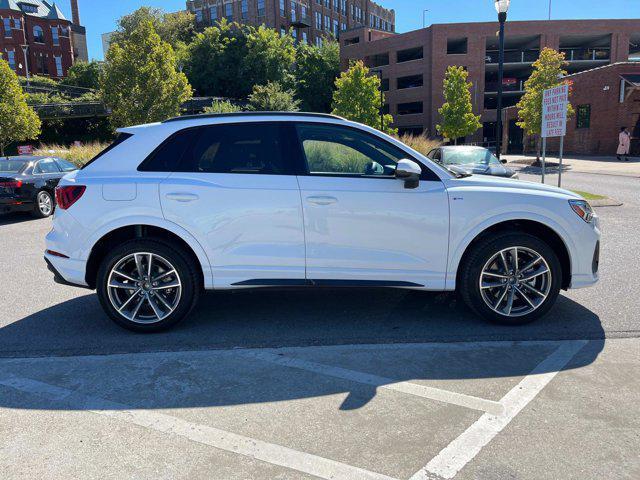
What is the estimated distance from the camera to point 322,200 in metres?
4.37

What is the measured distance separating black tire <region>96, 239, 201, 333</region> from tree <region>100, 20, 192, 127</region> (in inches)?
1078

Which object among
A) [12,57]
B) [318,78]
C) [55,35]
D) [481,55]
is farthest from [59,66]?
[481,55]

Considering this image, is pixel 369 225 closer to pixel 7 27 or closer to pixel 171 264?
pixel 171 264

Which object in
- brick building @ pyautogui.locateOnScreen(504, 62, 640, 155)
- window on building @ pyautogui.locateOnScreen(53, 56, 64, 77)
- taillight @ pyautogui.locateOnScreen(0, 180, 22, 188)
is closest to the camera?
taillight @ pyautogui.locateOnScreen(0, 180, 22, 188)

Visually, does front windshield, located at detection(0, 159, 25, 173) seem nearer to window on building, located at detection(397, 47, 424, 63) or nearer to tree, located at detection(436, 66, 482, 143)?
tree, located at detection(436, 66, 482, 143)

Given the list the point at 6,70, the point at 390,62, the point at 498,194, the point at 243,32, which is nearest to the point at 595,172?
the point at 498,194

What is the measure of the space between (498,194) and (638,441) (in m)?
2.25

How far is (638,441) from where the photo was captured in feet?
9.16

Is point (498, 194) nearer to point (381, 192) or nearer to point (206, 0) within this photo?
point (381, 192)

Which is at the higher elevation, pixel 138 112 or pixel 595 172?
pixel 138 112

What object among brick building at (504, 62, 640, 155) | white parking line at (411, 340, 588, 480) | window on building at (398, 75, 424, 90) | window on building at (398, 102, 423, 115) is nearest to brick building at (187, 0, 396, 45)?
window on building at (398, 75, 424, 90)

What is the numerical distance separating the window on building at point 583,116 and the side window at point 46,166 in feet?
115

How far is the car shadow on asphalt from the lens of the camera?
3.47 meters

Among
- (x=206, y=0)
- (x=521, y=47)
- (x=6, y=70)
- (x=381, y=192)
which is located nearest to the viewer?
(x=381, y=192)
